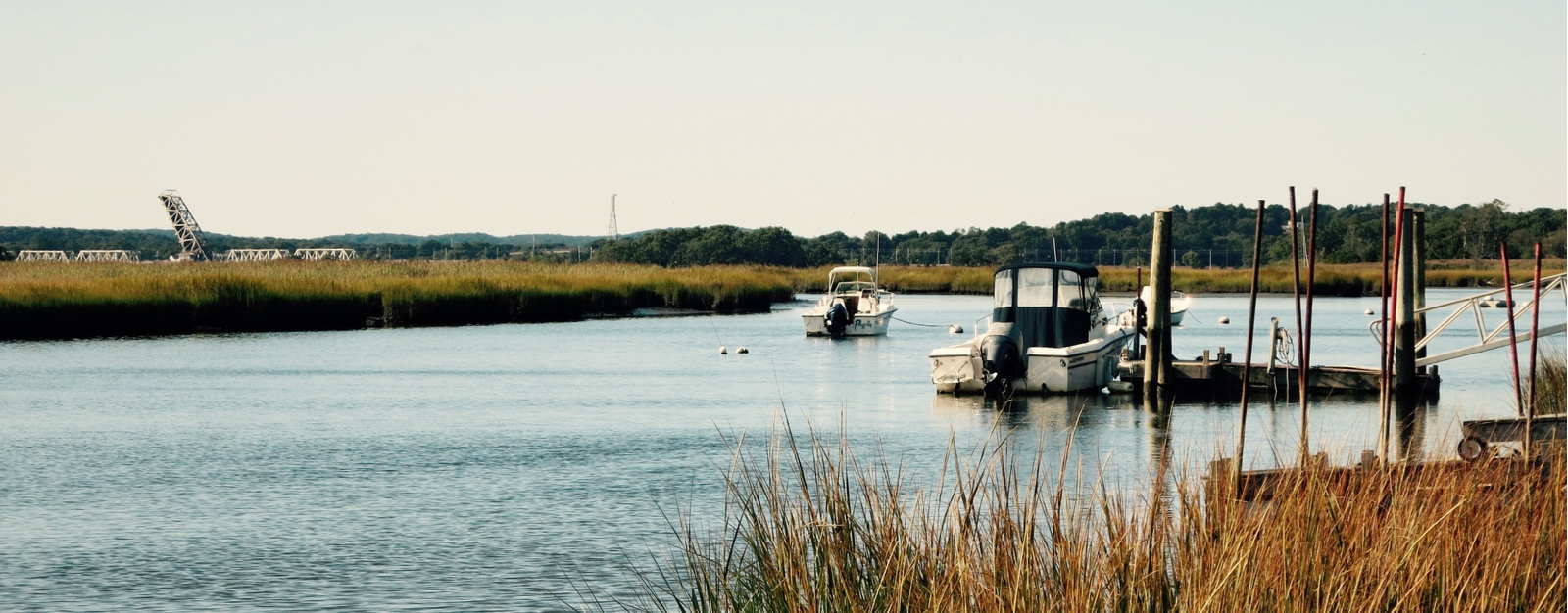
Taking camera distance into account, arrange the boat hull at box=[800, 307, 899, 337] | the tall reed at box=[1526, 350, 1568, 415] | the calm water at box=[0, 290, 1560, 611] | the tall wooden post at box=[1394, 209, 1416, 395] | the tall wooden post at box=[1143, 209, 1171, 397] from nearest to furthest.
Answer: the calm water at box=[0, 290, 1560, 611]
the tall reed at box=[1526, 350, 1568, 415]
the tall wooden post at box=[1394, 209, 1416, 395]
the tall wooden post at box=[1143, 209, 1171, 397]
the boat hull at box=[800, 307, 899, 337]

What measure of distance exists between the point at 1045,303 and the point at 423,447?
11884 millimetres

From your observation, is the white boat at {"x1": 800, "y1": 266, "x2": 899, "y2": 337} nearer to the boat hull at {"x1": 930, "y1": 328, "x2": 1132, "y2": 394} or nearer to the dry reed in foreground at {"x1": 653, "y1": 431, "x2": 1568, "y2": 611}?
the boat hull at {"x1": 930, "y1": 328, "x2": 1132, "y2": 394}

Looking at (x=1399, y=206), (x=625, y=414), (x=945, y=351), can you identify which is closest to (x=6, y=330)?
(x=625, y=414)

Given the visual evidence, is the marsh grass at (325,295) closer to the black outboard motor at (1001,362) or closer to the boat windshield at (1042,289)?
the boat windshield at (1042,289)

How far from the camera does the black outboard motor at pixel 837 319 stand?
48.2 metres

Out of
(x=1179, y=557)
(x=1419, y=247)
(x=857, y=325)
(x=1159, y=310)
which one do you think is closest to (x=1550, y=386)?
(x=1419, y=247)

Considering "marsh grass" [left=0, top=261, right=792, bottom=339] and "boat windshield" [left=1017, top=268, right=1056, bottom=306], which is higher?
"boat windshield" [left=1017, top=268, right=1056, bottom=306]

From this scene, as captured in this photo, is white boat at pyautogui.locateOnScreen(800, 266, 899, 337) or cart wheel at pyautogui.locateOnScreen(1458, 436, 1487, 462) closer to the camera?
cart wheel at pyautogui.locateOnScreen(1458, 436, 1487, 462)

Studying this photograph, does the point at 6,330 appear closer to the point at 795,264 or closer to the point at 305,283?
the point at 305,283

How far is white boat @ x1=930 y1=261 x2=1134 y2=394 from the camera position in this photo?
26062 mm

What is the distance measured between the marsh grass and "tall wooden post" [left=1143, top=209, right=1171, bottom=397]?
29857 mm

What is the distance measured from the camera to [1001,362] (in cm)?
2597

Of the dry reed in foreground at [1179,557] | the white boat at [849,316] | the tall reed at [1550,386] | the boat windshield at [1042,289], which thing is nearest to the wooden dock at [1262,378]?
the boat windshield at [1042,289]

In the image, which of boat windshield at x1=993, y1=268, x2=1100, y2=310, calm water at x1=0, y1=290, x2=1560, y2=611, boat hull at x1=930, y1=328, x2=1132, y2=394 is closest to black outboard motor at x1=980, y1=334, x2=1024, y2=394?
boat hull at x1=930, y1=328, x2=1132, y2=394
